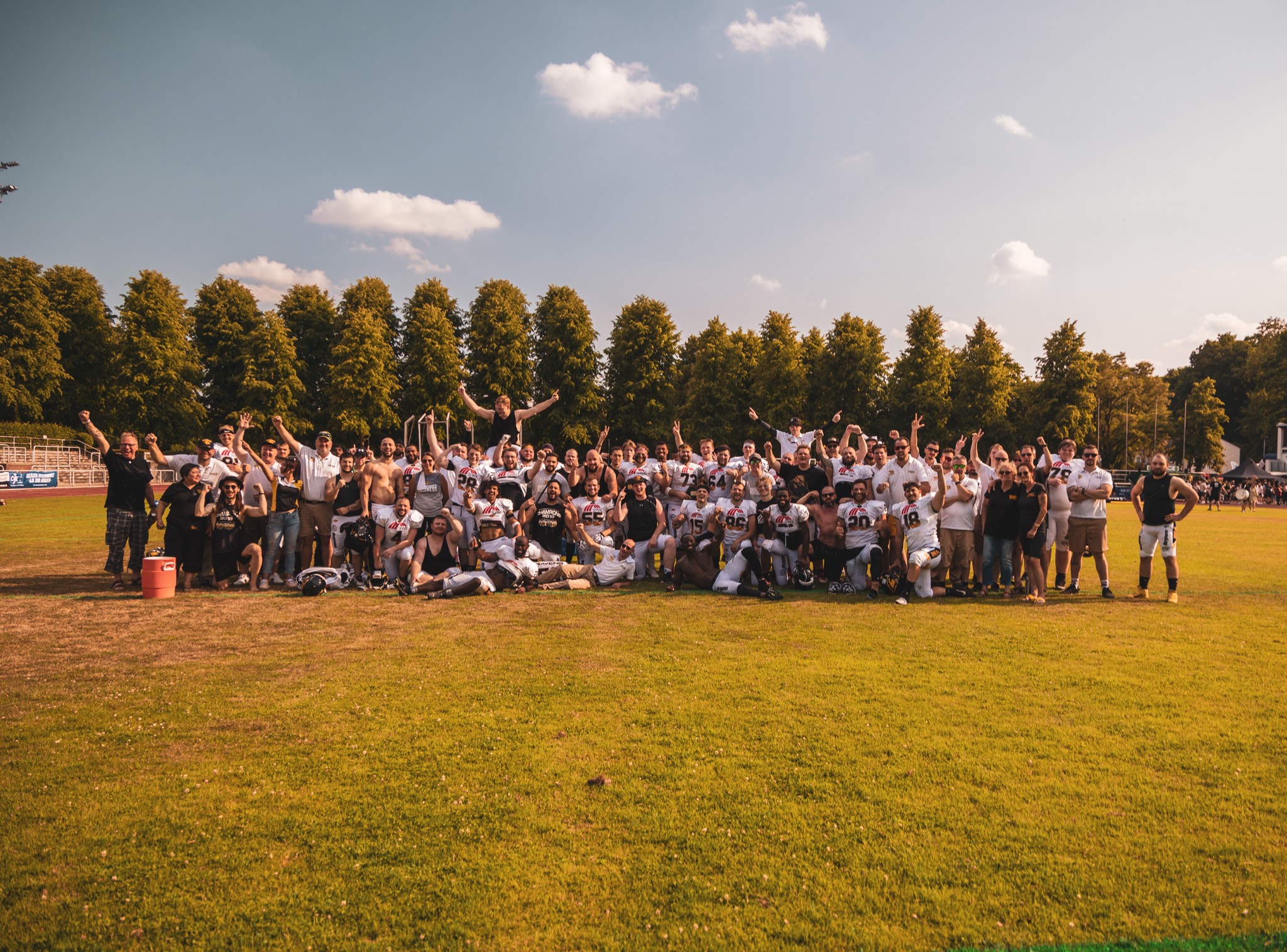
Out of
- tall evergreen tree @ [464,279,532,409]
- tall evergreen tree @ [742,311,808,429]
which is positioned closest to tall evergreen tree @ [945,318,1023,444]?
tall evergreen tree @ [742,311,808,429]

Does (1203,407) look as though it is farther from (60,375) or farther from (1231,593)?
(60,375)

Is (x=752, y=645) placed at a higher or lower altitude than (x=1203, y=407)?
lower

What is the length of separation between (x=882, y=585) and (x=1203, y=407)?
8450 centimetres

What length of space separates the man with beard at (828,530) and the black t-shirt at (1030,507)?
273 centimetres

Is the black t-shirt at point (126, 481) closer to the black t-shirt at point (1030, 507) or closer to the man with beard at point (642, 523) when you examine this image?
the man with beard at point (642, 523)

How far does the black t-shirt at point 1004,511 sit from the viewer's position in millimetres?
10891

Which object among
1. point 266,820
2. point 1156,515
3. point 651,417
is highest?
point 651,417

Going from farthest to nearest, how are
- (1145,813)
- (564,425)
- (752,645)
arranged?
(564,425) → (752,645) → (1145,813)

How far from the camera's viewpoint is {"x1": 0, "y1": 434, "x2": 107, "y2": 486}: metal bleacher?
41.0m

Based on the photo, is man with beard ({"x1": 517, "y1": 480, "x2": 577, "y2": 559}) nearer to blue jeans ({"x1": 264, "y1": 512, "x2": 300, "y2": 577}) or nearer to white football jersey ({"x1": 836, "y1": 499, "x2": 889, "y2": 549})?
blue jeans ({"x1": 264, "y1": 512, "x2": 300, "y2": 577})

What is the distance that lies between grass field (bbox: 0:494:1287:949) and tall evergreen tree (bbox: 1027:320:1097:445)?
45.7m

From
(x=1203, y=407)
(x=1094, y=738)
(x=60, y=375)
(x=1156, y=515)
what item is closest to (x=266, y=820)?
(x=1094, y=738)

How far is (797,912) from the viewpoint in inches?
127

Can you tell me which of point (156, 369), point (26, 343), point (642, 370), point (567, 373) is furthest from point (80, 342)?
point (642, 370)
